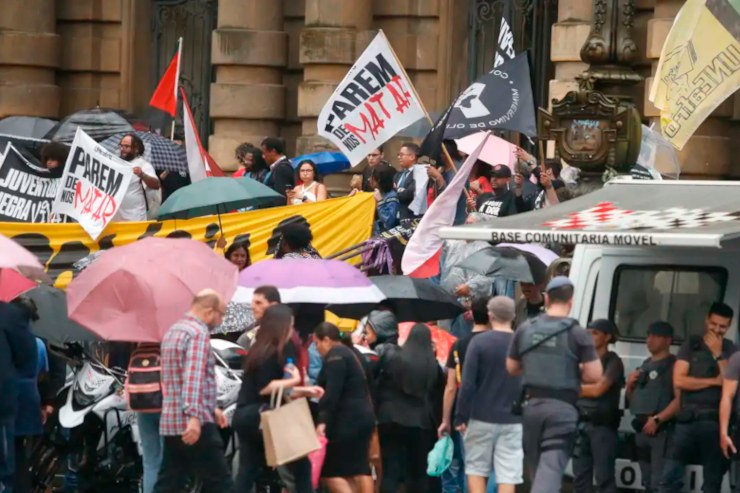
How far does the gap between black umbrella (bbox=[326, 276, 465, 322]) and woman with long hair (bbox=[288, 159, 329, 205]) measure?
4065 millimetres

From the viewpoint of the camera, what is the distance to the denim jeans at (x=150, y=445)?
13.9 m

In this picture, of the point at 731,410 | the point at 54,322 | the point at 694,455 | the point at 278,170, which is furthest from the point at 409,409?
the point at 278,170

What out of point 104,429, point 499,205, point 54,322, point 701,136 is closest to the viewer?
point 104,429

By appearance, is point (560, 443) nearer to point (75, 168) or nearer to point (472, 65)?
point (75, 168)

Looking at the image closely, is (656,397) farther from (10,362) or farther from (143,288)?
(10,362)

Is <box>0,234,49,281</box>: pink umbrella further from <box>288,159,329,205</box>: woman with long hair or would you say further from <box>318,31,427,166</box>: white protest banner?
<box>288,159,329,205</box>: woman with long hair

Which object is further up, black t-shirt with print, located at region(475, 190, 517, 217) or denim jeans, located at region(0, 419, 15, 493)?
black t-shirt with print, located at region(475, 190, 517, 217)

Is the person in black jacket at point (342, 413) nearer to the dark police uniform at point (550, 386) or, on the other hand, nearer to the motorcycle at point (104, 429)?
the dark police uniform at point (550, 386)

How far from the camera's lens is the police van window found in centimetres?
1401

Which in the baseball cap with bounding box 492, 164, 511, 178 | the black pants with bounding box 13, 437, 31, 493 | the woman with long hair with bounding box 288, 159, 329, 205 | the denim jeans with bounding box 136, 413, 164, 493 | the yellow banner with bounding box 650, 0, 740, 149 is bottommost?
the black pants with bounding box 13, 437, 31, 493

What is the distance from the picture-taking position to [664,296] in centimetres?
1423

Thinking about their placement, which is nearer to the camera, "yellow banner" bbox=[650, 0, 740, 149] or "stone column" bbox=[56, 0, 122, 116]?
"yellow banner" bbox=[650, 0, 740, 149]

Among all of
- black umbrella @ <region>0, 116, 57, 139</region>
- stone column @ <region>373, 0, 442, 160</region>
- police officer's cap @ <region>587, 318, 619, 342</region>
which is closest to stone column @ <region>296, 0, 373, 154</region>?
stone column @ <region>373, 0, 442, 160</region>

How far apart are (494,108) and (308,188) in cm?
232
